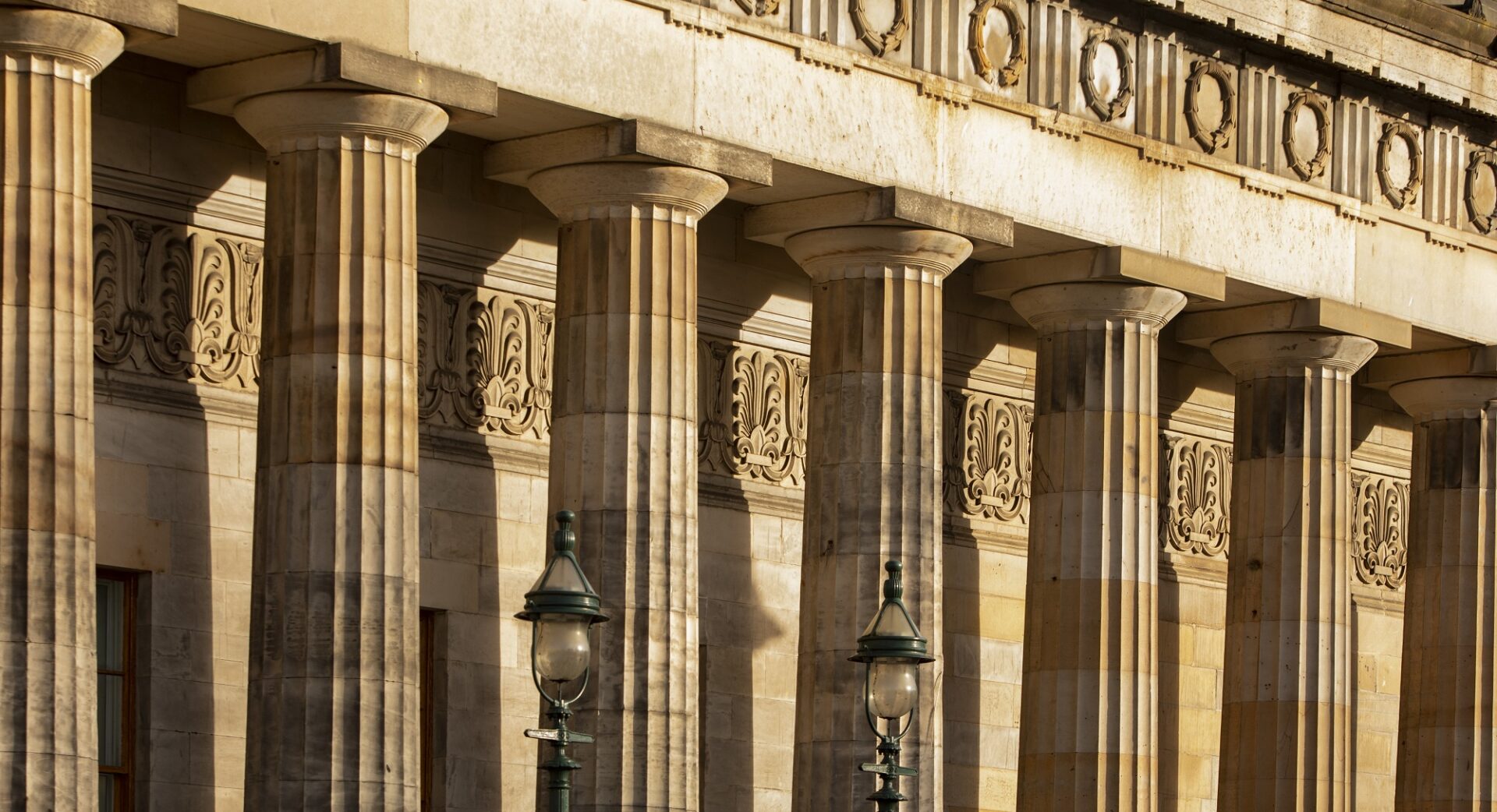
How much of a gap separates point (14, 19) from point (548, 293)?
28.3 ft

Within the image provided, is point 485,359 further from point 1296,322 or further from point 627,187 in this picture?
point 1296,322

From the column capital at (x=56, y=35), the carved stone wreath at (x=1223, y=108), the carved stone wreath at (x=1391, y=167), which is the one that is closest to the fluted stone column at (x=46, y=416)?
the column capital at (x=56, y=35)

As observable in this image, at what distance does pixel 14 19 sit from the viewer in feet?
81.7

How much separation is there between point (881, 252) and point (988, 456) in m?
5.95

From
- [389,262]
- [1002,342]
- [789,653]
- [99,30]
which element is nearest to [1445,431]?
[1002,342]

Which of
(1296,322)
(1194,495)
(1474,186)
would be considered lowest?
(1194,495)

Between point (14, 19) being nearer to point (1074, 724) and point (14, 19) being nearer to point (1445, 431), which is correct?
point (1074, 724)

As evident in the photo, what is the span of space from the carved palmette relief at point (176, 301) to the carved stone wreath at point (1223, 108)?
10380mm

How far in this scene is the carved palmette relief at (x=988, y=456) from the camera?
121 ft

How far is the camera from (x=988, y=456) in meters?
37.4

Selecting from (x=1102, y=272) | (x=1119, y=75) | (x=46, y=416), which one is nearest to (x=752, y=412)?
(x=1102, y=272)

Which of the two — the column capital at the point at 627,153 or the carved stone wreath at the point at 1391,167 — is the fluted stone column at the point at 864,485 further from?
the carved stone wreath at the point at 1391,167

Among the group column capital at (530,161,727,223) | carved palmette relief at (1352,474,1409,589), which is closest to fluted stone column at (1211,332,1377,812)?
carved palmette relief at (1352,474,1409,589)

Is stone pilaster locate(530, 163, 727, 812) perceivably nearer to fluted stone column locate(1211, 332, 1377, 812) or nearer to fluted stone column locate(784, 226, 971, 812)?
fluted stone column locate(784, 226, 971, 812)
